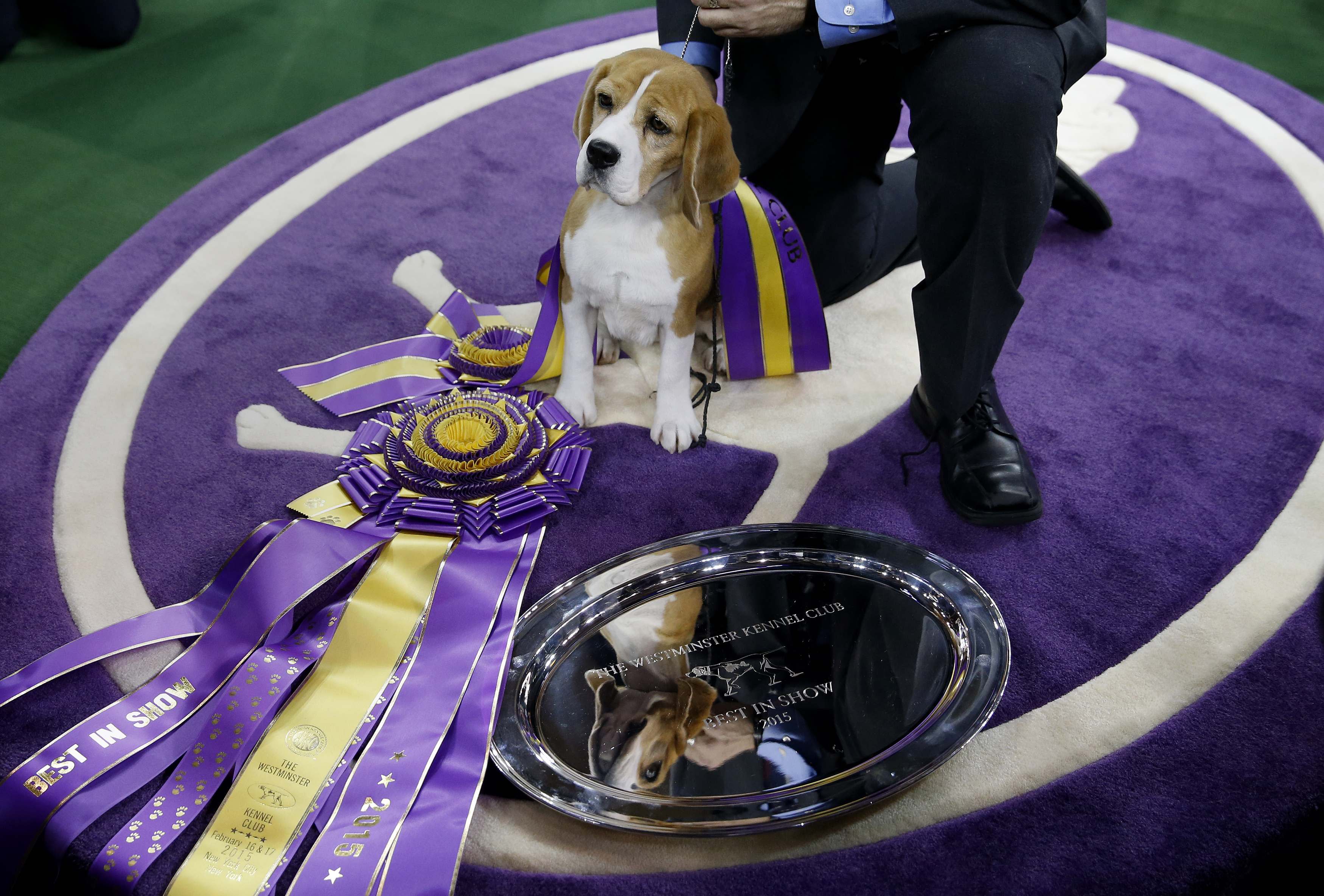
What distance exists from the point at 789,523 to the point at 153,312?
1200 millimetres

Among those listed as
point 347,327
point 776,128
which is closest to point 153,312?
point 347,327

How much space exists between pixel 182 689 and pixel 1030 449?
3.77 ft

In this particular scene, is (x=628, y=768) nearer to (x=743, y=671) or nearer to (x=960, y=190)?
(x=743, y=671)

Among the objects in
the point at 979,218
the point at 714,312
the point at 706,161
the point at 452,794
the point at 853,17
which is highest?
the point at 853,17

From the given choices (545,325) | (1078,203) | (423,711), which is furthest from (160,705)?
(1078,203)

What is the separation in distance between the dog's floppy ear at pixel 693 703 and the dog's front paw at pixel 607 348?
0.63 m

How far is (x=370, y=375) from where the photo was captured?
147cm

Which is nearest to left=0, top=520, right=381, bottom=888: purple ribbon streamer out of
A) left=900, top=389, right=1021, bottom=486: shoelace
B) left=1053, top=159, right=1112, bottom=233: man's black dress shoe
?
left=900, top=389, right=1021, bottom=486: shoelace

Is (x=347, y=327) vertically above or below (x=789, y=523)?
above

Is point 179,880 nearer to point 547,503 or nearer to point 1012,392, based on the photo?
point 547,503

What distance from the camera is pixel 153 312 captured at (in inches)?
65.2

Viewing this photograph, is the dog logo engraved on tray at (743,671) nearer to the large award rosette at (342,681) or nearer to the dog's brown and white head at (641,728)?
the dog's brown and white head at (641,728)

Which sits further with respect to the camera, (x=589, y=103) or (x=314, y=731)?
(x=589, y=103)

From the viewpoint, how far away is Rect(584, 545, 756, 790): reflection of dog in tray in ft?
3.11
